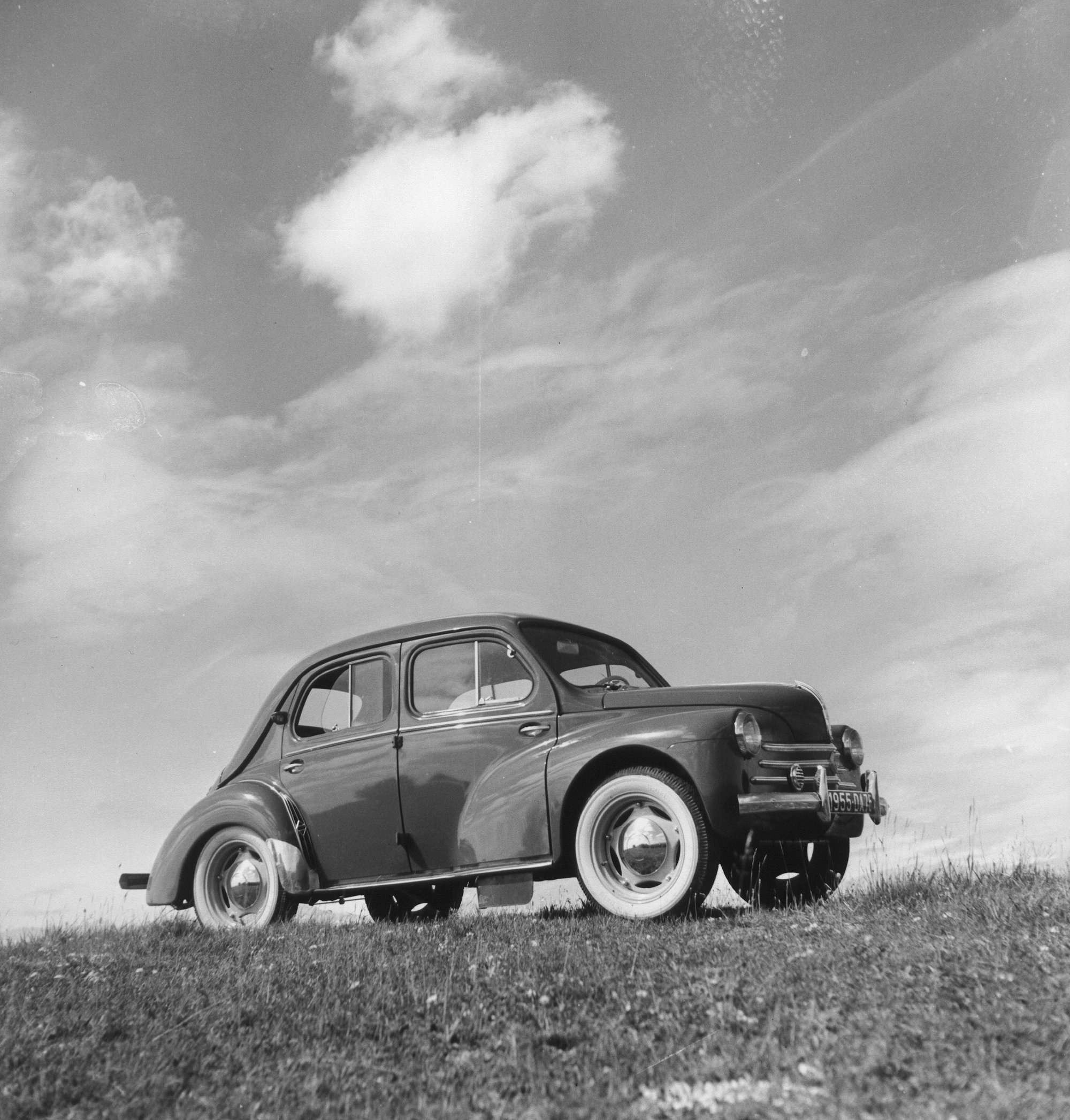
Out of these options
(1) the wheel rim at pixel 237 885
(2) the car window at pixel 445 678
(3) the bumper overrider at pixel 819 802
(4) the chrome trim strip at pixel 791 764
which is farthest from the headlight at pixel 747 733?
(1) the wheel rim at pixel 237 885

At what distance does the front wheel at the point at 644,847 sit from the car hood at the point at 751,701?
21.8 inches

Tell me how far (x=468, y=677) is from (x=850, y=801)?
2741 millimetres

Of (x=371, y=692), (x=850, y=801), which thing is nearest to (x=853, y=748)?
(x=850, y=801)

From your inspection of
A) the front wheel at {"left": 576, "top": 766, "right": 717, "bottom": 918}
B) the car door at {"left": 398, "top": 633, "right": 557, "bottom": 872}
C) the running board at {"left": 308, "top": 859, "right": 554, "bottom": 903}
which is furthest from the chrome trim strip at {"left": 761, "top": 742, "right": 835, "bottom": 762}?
the running board at {"left": 308, "top": 859, "right": 554, "bottom": 903}

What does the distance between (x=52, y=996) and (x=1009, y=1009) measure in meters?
4.49

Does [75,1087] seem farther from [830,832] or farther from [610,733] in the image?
[830,832]

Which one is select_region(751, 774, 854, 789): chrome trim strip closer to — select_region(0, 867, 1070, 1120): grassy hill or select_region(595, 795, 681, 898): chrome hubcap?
select_region(595, 795, 681, 898): chrome hubcap

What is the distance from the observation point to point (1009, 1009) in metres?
4.58

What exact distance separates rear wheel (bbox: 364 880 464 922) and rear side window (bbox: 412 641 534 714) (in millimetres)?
1935

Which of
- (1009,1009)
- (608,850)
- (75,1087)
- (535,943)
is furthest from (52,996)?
(1009,1009)

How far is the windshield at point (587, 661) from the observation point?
8219 mm

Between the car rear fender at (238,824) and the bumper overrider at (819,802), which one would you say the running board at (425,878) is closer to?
the car rear fender at (238,824)

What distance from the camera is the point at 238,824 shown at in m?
8.86

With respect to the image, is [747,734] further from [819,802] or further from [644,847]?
[644,847]
